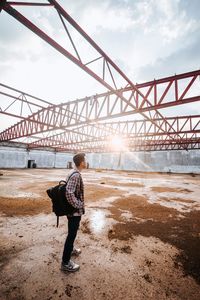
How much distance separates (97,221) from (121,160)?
33.2 metres

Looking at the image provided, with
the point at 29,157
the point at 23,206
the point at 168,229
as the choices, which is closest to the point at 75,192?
the point at 168,229

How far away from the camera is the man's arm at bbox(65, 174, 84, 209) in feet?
7.52

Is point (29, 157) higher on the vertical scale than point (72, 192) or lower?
higher

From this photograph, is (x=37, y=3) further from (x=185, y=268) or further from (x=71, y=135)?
(x=71, y=135)

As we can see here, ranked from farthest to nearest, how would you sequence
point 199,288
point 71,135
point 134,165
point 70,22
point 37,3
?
point 134,165 < point 71,135 < point 70,22 < point 37,3 < point 199,288

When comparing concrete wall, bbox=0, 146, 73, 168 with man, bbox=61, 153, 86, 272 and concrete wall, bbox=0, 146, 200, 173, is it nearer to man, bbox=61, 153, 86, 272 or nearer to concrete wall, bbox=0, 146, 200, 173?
concrete wall, bbox=0, 146, 200, 173

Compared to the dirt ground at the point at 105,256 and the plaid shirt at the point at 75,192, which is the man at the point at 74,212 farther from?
the dirt ground at the point at 105,256

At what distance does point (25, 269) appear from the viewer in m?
2.46

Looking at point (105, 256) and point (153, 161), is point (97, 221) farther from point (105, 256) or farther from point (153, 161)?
point (153, 161)

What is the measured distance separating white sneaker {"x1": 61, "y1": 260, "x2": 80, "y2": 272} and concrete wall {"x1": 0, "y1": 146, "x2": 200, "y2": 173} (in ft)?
100

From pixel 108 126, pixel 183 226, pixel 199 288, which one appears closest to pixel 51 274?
pixel 199 288

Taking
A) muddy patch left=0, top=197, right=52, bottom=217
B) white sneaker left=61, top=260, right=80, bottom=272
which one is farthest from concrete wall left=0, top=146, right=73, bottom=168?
white sneaker left=61, top=260, right=80, bottom=272

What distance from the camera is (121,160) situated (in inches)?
1468

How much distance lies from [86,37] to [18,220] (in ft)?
18.3
